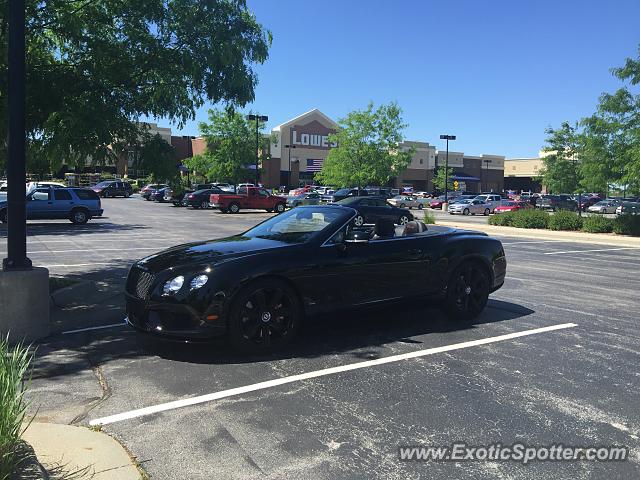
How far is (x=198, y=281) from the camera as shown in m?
5.09

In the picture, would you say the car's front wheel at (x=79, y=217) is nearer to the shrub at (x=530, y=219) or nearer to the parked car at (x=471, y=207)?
the shrub at (x=530, y=219)

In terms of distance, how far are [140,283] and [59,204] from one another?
2028cm

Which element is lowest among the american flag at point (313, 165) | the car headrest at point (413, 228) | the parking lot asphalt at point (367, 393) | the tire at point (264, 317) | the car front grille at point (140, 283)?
the parking lot asphalt at point (367, 393)

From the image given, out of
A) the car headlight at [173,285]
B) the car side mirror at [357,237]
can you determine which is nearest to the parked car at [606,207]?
the car side mirror at [357,237]

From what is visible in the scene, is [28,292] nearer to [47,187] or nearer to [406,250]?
[406,250]

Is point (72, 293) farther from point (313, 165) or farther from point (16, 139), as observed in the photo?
point (313, 165)

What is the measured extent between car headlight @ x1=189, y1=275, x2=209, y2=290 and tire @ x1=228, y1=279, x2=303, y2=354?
333 millimetres

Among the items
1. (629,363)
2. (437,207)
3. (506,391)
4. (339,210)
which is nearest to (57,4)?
(339,210)

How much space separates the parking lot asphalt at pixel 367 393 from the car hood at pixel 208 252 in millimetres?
906

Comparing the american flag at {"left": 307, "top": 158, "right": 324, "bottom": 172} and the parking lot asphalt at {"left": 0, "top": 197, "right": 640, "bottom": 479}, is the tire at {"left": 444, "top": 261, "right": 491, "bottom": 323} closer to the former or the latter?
the parking lot asphalt at {"left": 0, "top": 197, "right": 640, "bottom": 479}

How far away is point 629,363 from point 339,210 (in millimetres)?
3376

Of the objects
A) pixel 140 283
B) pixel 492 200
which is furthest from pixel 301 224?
pixel 492 200

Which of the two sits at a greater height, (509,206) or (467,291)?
(509,206)

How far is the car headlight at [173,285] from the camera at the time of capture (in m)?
5.12
